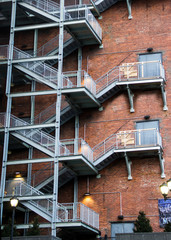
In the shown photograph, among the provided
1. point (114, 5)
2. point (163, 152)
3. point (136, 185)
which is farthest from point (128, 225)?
point (114, 5)

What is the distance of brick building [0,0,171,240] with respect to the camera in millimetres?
35156

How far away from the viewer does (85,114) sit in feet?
127

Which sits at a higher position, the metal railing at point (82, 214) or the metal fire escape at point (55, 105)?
the metal fire escape at point (55, 105)

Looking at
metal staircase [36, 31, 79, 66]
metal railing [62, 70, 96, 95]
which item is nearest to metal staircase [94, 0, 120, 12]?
metal staircase [36, 31, 79, 66]

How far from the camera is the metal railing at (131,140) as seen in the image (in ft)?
116

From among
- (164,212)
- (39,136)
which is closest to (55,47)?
(39,136)

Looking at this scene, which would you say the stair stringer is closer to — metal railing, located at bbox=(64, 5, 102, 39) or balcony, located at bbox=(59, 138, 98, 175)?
Result: balcony, located at bbox=(59, 138, 98, 175)

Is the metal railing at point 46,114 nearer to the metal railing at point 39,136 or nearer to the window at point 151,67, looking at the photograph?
the metal railing at point 39,136

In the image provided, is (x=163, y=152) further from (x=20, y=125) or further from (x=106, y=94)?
(x=20, y=125)

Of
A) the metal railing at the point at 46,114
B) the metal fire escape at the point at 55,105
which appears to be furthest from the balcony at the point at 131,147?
the metal railing at the point at 46,114

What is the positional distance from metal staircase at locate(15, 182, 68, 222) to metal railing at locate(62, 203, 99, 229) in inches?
24.0

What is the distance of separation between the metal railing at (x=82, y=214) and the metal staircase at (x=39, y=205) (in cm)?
61

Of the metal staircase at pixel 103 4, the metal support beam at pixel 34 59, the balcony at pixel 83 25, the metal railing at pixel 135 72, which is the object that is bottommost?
the metal railing at pixel 135 72

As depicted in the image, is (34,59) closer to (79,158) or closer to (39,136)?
(39,136)
